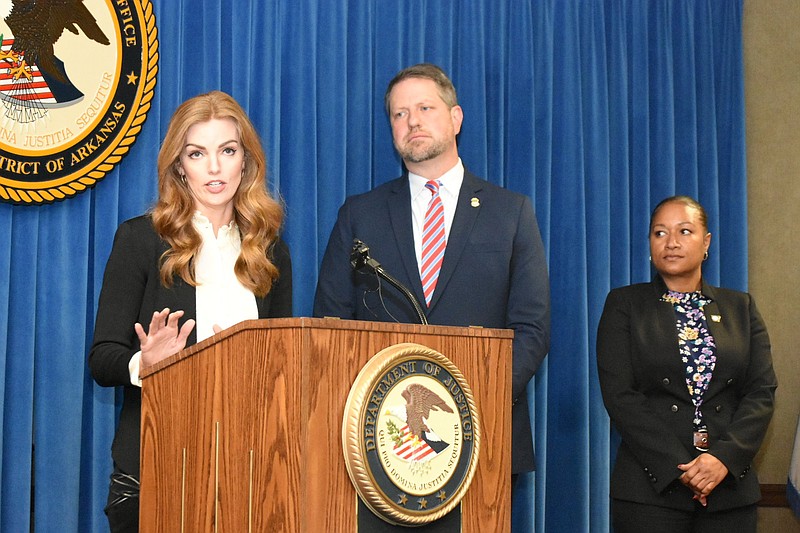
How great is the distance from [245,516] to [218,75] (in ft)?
7.95

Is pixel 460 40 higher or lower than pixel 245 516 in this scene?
higher

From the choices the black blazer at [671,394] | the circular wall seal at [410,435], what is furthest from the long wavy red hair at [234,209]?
the black blazer at [671,394]

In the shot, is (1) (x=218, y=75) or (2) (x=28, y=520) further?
(1) (x=218, y=75)

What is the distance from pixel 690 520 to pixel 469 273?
1234mm

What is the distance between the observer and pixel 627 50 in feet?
14.6

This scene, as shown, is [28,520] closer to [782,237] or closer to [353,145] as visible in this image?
[353,145]

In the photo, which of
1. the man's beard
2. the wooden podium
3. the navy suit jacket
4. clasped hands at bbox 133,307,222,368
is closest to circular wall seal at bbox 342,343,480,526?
the wooden podium

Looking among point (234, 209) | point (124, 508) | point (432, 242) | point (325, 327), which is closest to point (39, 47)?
point (234, 209)

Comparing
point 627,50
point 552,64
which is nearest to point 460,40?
point 552,64

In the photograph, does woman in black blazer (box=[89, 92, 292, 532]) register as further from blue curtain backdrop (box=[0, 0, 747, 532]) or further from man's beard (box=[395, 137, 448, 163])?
blue curtain backdrop (box=[0, 0, 747, 532])

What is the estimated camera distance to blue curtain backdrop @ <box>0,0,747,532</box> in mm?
3498

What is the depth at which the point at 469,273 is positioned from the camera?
3.24m

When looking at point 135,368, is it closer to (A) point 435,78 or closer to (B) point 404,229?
(B) point 404,229

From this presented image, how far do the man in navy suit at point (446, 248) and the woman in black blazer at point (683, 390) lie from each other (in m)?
0.55
